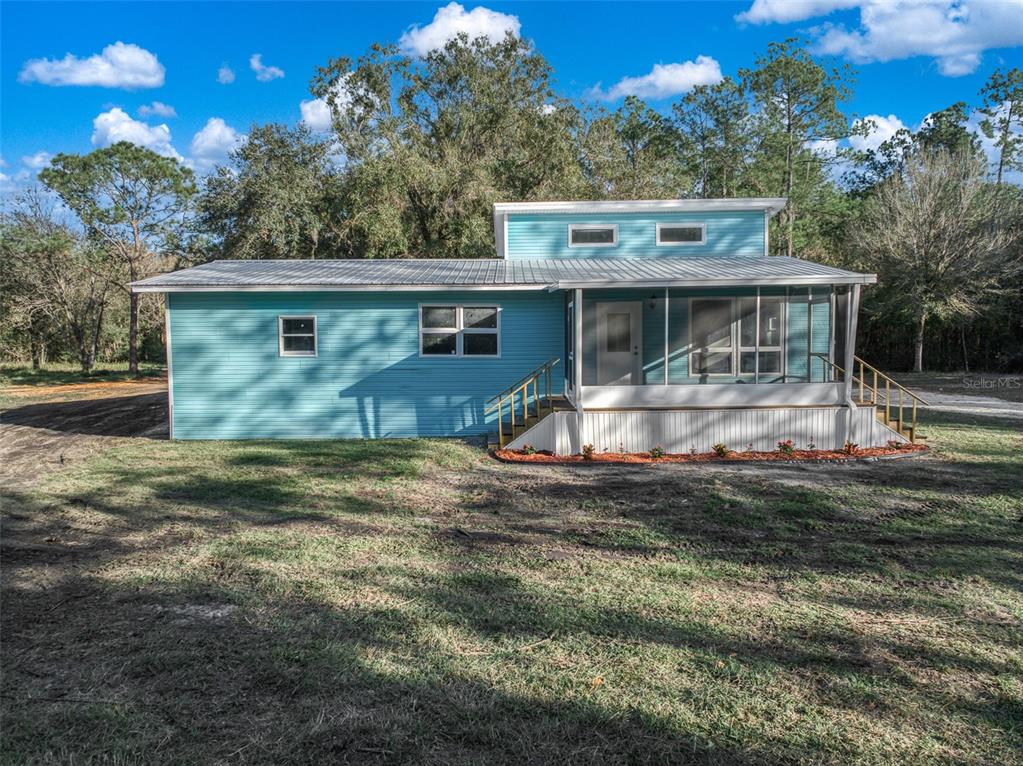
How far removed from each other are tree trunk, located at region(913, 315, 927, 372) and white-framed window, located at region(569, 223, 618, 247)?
14.1 meters

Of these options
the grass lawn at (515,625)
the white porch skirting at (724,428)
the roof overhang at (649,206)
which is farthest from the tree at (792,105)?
the grass lawn at (515,625)

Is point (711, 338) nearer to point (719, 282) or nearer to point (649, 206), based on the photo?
point (719, 282)

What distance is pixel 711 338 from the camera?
13234mm

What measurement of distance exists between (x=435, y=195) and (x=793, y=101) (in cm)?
1793

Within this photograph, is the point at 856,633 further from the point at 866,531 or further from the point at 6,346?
the point at 6,346

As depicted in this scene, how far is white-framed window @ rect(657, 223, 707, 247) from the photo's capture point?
15.5 meters

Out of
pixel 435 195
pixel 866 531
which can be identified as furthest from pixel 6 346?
pixel 866 531

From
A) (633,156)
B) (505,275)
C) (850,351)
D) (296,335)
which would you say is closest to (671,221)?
(505,275)

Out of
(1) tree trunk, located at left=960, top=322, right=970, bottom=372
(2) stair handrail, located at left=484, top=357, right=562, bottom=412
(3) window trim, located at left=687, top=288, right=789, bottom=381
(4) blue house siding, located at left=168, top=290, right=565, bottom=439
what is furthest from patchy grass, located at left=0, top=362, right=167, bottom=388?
(1) tree trunk, located at left=960, top=322, right=970, bottom=372

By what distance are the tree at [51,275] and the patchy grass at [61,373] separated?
1.02m

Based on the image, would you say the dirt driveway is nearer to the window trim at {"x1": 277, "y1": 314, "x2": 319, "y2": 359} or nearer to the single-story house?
the single-story house

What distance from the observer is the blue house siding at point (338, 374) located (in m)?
12.4

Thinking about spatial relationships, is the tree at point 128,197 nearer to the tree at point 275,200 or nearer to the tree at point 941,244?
the tree at point 275,200

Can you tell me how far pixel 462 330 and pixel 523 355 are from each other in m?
1.18
